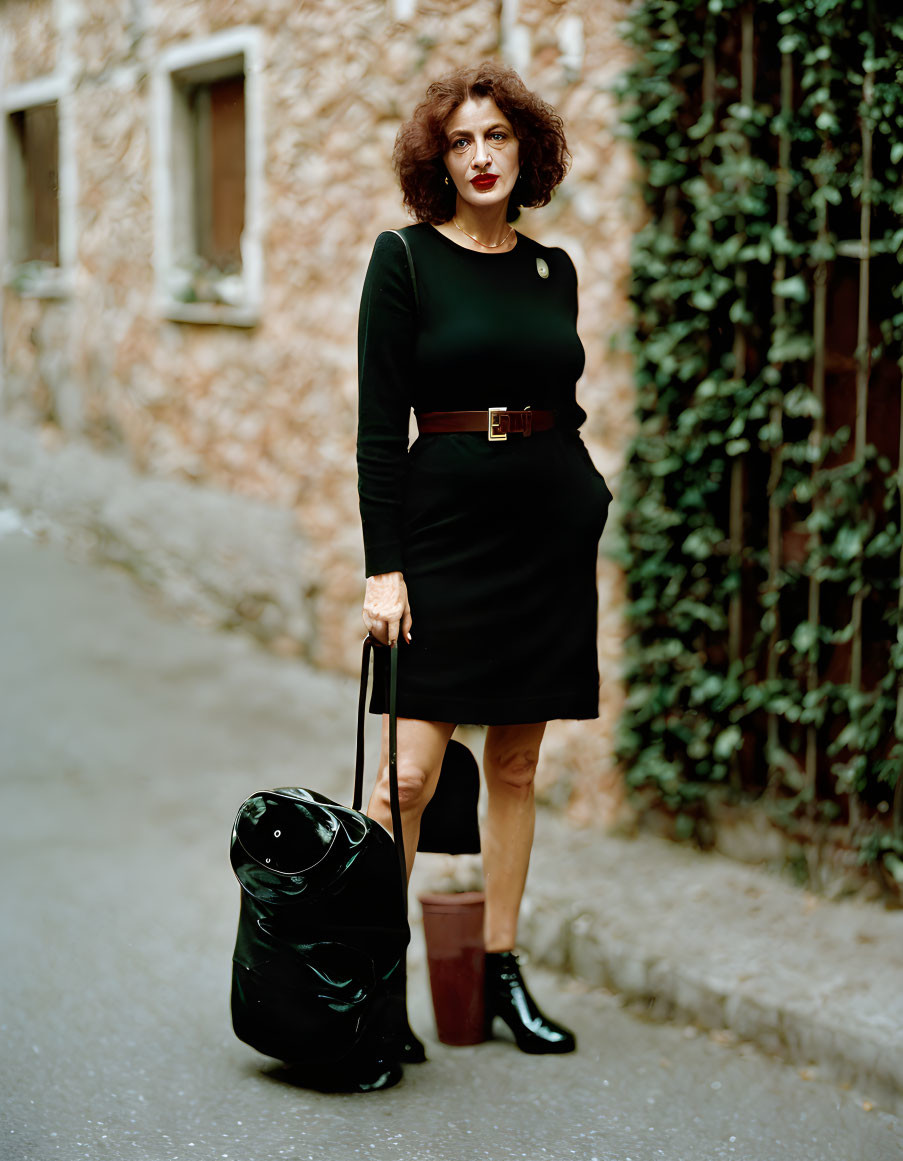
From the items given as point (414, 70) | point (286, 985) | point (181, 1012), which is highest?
point (414, 70)

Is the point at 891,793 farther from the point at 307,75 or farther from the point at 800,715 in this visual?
the point at 307,75

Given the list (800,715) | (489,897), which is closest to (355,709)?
(800,715)

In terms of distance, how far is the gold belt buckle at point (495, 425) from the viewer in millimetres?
2996

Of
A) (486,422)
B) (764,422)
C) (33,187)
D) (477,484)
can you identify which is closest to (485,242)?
(486,422)

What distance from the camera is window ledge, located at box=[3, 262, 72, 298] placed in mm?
8516

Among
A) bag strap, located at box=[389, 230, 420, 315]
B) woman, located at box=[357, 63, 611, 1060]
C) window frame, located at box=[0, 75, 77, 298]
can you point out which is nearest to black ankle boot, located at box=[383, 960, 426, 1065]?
woman, located at box=[357, 63, 611, 1060]

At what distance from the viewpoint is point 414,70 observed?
5.41m

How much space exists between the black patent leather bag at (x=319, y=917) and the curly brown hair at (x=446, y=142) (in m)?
0.94

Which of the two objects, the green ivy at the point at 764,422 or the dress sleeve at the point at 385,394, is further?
the green ivy at the point at 764,422

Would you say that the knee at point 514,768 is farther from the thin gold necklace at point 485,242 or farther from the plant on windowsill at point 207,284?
the plant on windowsill at point 207,284

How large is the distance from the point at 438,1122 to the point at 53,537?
18.7 feet

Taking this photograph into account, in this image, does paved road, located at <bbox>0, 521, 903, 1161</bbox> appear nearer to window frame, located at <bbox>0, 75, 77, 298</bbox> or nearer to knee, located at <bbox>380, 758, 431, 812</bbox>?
knee, located at <bbox>380, 758, 431, 812</bbox>

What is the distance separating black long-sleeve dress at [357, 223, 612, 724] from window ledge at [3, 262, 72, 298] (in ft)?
19.5

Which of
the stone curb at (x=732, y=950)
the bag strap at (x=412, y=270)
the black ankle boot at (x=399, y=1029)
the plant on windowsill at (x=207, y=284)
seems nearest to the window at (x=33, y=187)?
the plant on windowsill at (x=207, y=284)
